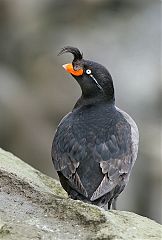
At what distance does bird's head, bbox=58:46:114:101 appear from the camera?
22.4 ft

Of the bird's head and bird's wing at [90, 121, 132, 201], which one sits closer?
bird's wing at [90, 121, 132, 201]

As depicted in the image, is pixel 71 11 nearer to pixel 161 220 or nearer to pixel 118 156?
pixel 161 220

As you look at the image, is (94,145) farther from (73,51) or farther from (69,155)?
(73,51)

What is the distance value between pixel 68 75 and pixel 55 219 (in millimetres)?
9537

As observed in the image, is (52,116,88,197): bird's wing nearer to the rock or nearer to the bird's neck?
the bird's neck

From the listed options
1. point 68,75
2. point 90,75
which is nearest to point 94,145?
point 90,75

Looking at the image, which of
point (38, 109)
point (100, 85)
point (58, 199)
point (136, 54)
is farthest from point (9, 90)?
point (58, 199)

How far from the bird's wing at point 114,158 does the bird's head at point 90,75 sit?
0.56m

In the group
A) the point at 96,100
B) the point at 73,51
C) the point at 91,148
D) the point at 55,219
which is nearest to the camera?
the point at 55,219

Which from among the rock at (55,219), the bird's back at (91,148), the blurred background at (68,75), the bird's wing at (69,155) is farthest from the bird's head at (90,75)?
the blurred background at (68,75)

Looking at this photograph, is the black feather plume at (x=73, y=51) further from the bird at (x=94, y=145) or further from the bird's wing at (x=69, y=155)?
A: the bird's wing at (x=69, y=155)

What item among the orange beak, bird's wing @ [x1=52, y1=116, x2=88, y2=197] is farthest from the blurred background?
bird's wing @ [x1=52, y1=116, x2=88, y2=197]

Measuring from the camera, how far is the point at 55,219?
5.02 m

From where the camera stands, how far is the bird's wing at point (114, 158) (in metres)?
6.07
